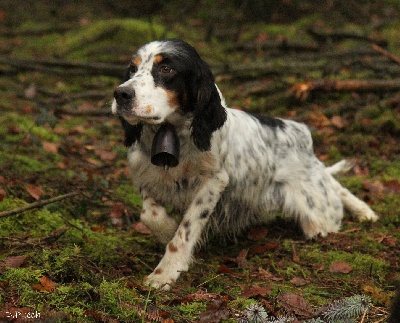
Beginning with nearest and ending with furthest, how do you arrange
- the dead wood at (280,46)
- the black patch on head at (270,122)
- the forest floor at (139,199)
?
the forest floor at (139,199) < the black patch on head at (270,122) < the dead wood at (280,46)

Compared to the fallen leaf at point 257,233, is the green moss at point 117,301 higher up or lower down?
higher up

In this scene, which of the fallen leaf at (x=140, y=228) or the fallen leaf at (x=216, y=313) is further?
the fallen leaf at (x=140, y=228)

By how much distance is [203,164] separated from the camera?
4.91m

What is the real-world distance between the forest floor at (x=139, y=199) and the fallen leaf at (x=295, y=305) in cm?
1

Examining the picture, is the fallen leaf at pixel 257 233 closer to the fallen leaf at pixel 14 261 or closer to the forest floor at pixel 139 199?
the forest floor at pixel 139 199

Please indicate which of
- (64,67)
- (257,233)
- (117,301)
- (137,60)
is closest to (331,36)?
(64,67)

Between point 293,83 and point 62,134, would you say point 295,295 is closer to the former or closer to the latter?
point 62,134

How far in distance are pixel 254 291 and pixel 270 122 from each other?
2.16 meters

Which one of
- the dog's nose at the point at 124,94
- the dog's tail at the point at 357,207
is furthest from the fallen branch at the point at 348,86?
the dog's nose at the point at 124,94

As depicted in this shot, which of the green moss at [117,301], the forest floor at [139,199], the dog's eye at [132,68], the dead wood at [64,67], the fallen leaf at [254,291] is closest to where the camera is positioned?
the green moss at [117,301]

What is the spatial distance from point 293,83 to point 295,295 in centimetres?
597

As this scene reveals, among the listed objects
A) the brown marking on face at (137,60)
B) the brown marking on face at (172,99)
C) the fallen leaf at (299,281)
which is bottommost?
the fallen leaf at (299,281)

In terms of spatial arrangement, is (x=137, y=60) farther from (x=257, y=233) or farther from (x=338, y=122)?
(x=338, y=122)

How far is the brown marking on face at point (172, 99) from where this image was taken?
4.54 metres
